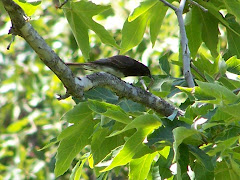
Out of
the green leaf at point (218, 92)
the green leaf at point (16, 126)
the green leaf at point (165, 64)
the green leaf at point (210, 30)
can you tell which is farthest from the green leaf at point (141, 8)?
the green leaf at point (16, 126)

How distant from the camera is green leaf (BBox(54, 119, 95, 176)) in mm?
2471

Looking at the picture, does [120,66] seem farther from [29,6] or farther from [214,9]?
[29,6]

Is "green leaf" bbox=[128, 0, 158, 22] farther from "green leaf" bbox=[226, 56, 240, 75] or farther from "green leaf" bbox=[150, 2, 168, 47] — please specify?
"green leaf" bbox=[226, 56, 240, 75]

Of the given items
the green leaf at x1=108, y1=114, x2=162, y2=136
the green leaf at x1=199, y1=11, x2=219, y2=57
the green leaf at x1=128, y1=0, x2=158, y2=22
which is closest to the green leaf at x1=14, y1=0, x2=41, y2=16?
the green leaf at x1=128, y1=0, x2=158, y2=22

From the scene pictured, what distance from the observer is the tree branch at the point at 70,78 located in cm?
194

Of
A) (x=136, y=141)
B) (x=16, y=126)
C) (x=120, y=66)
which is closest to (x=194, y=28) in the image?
(x=136, y=141)

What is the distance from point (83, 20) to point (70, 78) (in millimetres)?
618

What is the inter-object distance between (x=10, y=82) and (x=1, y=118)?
150 cm

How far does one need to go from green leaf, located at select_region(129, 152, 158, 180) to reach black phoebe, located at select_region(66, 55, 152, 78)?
2.64 metres

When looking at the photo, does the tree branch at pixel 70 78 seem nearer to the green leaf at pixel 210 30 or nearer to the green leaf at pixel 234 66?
the green leaf at pixel 234 66

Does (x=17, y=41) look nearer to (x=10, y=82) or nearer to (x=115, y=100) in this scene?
(x=10, y=82)

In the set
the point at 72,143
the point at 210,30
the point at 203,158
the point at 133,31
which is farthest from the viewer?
the point at 210,30

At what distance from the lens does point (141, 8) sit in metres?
2.72

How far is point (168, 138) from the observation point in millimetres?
1959
